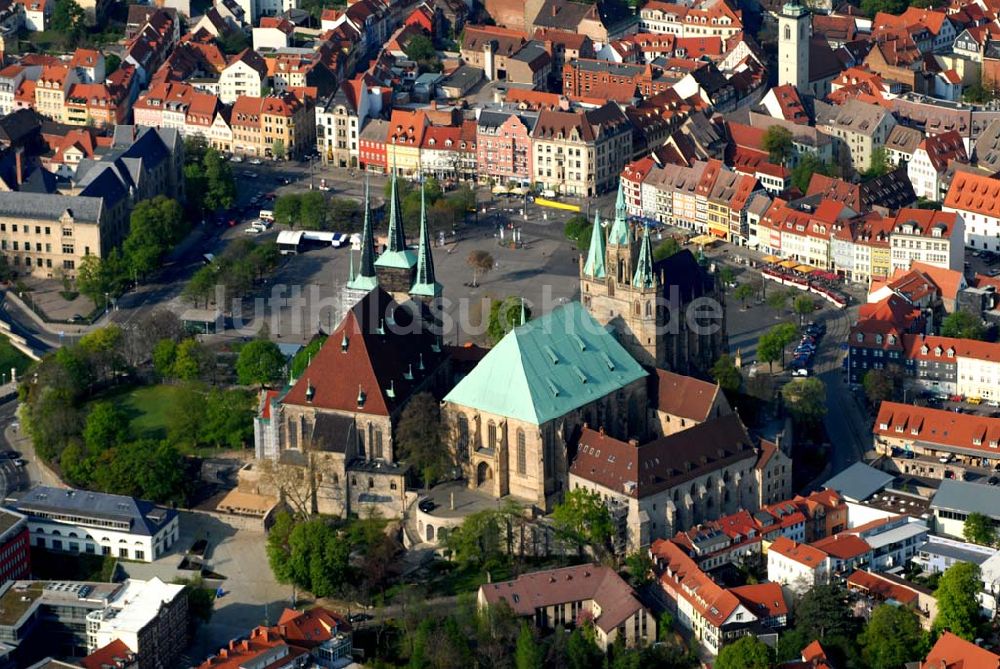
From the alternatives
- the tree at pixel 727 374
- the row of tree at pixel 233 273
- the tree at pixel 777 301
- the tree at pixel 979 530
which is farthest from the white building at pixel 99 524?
the tree at pixel 777 301

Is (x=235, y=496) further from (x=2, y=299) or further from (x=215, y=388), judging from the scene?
(x=2, y=299)

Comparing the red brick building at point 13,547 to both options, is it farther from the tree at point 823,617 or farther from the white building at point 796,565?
the tree at point 823,617

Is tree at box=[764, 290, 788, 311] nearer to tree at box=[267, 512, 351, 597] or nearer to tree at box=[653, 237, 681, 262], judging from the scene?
tree at box=[653, 237, 681, 262]

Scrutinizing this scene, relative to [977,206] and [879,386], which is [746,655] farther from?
[977,206]

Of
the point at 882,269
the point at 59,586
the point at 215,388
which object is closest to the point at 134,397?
the point at 215,388

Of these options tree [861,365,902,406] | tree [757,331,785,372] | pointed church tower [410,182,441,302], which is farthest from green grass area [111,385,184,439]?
tree [861,365,902,406]

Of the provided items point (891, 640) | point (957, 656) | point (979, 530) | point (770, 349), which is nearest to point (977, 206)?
point (770, 349)

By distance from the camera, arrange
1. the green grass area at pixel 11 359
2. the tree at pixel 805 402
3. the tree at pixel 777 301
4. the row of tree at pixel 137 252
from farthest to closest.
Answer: the row of tree at pixel 137 252, the tree at pixel 777 301, the green grass area at pixel 11 359, the tree at pixel 805 402
